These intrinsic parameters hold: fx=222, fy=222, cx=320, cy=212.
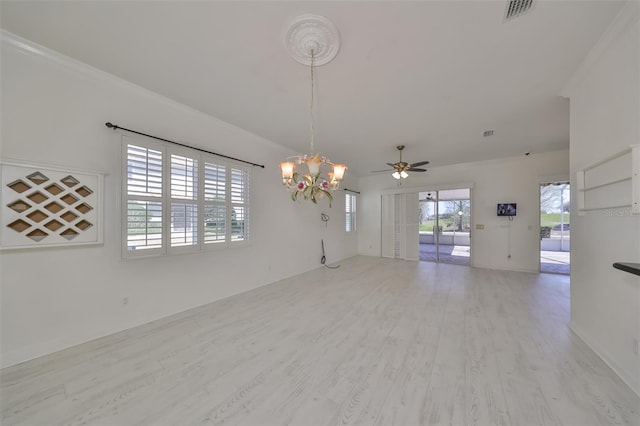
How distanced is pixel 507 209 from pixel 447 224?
3.79 metres

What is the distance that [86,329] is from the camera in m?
2.40

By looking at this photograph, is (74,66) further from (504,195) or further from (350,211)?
(504,195)

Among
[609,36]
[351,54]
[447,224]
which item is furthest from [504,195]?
[351,54]

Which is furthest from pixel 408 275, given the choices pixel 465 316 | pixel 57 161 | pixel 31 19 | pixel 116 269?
pixel 31 19

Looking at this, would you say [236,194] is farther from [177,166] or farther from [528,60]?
[528,60]

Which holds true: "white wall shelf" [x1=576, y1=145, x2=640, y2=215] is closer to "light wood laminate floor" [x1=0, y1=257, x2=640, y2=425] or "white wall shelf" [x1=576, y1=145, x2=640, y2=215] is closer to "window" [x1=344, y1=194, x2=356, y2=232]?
"light wood laminate floor" [x1=0, y1=257, x2=640, y2=425]

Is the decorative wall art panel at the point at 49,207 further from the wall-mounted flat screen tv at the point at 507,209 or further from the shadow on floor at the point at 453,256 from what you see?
the wall-mounted flat screen tv at the point at 507,209

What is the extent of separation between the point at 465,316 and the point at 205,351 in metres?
3.25

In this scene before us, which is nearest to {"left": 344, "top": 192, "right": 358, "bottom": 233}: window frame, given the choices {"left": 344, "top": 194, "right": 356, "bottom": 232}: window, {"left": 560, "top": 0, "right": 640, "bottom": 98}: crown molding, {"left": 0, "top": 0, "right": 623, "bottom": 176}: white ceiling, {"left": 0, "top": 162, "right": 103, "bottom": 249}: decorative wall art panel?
{"left": 344, "top": 194, "right": 356, "bottom": 232}: window

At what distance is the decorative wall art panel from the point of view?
2.02 meters

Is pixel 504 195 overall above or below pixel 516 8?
below

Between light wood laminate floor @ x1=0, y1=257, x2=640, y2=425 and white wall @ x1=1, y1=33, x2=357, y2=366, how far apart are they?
225 millimetres

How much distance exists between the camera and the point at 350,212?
304 inches

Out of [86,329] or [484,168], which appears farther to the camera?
[484,168]
